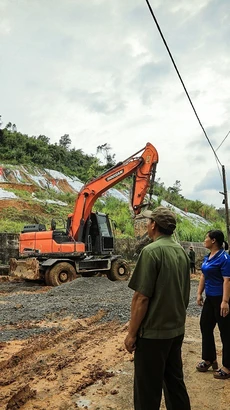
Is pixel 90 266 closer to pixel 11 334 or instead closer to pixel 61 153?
pixel 11 334

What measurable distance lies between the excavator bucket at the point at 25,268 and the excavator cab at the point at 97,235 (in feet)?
6.62

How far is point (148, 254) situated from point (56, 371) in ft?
7.42

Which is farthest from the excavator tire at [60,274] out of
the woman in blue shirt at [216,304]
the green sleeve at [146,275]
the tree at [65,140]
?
the tree at [65,140]

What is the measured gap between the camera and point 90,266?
12.3 meters

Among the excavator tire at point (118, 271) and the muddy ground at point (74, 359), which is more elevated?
the excavator tire at point (118, 271)

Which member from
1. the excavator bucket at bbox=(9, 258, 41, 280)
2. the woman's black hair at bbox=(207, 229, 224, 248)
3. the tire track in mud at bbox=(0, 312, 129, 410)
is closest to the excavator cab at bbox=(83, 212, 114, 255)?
the excavator bucket at bbox=(9, 258, 41, 280)

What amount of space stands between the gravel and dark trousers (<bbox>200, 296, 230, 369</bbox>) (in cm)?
269

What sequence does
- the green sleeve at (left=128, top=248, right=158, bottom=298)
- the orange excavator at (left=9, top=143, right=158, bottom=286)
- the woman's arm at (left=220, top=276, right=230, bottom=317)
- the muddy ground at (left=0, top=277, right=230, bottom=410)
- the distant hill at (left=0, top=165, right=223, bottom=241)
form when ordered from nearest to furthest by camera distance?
the green sleeve at (left=128, top=248, right=158, bottom=298)
the muddy ground at (left=0, top=277, right=230, bottom=410)
the woman's arm at (left=220, top=276, right=230, bottom=317)
the orange excavator at (left=9, top=143, right=158, bottom=286)
the distant hill at (left=0, top=165, right=223, bottom=241)

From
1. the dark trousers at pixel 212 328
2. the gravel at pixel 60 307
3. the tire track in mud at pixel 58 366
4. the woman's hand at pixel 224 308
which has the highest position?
the woman's hand at pixel 224 308

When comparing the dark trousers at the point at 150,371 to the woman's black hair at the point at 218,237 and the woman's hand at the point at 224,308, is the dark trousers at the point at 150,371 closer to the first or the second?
the woman's hand at the point at 224,308

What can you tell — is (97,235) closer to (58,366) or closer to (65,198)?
(58,366)

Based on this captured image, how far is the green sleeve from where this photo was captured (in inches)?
94.1

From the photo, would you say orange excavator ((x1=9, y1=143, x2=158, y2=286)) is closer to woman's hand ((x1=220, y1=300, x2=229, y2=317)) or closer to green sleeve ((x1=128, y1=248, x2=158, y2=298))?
woman's hand ((x1=220, y1=300, x2=229, y2=317))

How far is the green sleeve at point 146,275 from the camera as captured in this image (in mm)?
2391
